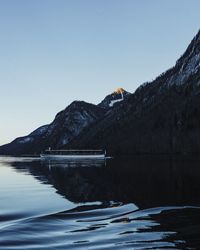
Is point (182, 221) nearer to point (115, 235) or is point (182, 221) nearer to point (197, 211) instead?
point (197, 211)

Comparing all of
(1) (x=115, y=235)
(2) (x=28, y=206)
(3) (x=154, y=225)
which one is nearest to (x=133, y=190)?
(2) (x=28, y=206)

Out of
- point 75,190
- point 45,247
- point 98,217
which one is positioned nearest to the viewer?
point 45,247

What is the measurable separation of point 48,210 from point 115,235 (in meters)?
12.1

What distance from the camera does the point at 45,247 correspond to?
19.5m

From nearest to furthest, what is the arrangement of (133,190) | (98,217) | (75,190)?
(98,217), (133,190), (75,190)

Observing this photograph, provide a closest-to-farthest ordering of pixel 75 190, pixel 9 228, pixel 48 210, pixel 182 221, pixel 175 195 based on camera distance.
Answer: pixel 9 228
pixel 182 221
pixel 48 210
pixel 175 195
pixel 75 190

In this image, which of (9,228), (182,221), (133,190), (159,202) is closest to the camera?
(9,228)

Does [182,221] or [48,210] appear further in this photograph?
[48,210]

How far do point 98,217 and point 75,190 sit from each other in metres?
21.4

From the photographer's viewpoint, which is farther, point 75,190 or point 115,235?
point 75,190

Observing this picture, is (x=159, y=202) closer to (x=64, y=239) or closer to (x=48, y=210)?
(x=48, y=210)

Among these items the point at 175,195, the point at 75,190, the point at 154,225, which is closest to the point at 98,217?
the point at 154,225

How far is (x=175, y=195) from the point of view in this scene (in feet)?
133

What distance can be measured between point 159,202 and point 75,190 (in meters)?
16.7
